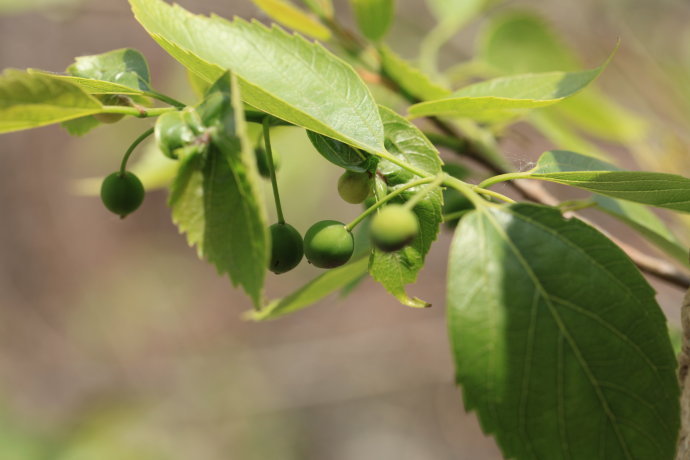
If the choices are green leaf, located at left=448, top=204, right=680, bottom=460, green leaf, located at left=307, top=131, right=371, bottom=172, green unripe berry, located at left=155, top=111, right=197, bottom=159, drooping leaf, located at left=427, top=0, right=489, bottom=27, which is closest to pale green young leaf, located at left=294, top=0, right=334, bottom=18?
drooping leaf, located at left=427, top=0, right=489, bottom=27

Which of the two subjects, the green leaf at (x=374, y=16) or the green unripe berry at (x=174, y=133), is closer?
the green unripe berry at (x=174, y=133)

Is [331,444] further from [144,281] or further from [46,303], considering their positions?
[46,303]

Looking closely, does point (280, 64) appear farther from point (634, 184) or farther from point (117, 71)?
point (634, 184)

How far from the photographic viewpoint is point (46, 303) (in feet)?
21.9

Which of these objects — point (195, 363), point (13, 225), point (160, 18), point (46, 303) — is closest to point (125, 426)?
point (195, 363)

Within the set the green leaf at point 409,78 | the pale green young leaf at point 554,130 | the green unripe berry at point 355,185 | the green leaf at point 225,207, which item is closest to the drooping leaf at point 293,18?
the green leaf at point 409,78

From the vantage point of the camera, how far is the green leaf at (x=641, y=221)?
1125 mm

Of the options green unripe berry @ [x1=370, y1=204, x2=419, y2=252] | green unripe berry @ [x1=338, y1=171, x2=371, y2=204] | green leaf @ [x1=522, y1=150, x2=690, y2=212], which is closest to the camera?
green unripe berry @ [x1=370, y1=204, x2=419, y2=252]

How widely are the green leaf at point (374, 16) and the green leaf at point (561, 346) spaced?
0.95 metres

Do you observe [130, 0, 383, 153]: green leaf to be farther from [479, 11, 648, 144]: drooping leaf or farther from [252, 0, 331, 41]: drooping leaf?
[479, 11, 648, 144]: drooping leaf

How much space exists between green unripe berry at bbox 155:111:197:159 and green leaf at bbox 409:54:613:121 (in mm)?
364

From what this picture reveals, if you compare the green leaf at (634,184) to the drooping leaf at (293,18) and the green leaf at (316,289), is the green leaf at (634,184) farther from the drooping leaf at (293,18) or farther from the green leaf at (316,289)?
the drooping leaf at (293,18)

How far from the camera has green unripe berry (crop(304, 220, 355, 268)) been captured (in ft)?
2.85

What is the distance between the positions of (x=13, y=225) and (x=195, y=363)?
2767mm
